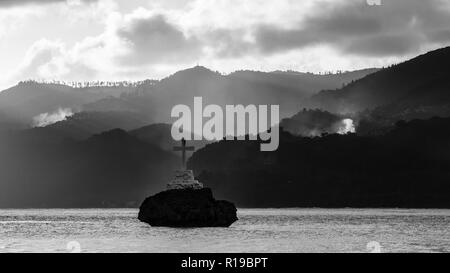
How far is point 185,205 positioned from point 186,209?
88cm

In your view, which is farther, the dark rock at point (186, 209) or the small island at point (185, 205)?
the dark rock at point (186, 209)

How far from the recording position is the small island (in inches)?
5782

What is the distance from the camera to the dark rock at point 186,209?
147250 mm

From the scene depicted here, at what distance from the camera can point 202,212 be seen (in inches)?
5906

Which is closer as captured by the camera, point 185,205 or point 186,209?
point 185,205

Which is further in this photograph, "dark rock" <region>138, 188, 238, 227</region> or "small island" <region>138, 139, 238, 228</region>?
"dark rock" <region>138, 188, 238, 227</region>

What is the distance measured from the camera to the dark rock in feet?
483

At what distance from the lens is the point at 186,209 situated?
486 ft
